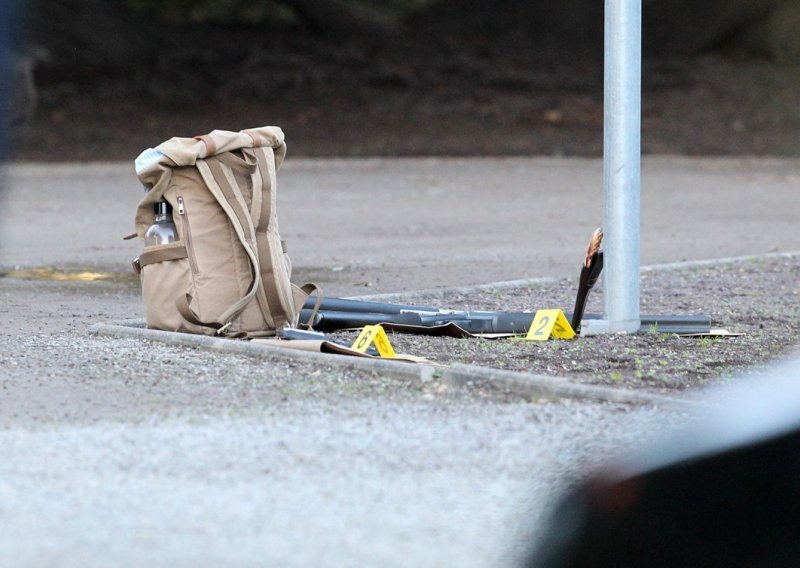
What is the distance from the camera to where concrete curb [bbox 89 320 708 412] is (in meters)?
4.71

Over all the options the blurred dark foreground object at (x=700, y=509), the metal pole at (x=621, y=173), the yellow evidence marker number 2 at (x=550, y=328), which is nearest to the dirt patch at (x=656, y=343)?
the yellow evidence marker number 2 at (x=550, y=328)

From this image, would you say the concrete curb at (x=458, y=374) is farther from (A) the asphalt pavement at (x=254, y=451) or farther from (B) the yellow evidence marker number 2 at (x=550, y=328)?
(B) the yellow evidence marker number 2 at (x=550, y=328)

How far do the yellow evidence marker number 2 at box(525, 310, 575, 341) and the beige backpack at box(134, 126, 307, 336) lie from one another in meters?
1.10

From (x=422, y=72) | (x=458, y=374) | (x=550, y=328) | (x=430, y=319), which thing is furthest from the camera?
(x=422, y=72)

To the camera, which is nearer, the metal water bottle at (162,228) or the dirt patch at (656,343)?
the dirt patch at (656,343)

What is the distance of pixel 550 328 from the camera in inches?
242

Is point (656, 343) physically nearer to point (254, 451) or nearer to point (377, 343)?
point (377, 343)

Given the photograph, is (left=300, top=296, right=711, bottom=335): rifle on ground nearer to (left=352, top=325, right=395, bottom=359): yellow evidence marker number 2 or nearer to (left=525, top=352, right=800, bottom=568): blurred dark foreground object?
(left=352, top=325, right=395, bottom=359): yellow evidence marker number 2

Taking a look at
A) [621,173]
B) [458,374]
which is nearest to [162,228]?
[458,374]

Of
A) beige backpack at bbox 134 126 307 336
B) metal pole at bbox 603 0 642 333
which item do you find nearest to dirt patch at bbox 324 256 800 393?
metal pole at bbox 603 0 642 333

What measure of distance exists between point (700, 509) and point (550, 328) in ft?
12.5

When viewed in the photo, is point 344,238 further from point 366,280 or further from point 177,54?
point 177,54

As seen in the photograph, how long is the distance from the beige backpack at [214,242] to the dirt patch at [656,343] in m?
0.54

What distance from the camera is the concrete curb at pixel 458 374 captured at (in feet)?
15.5
